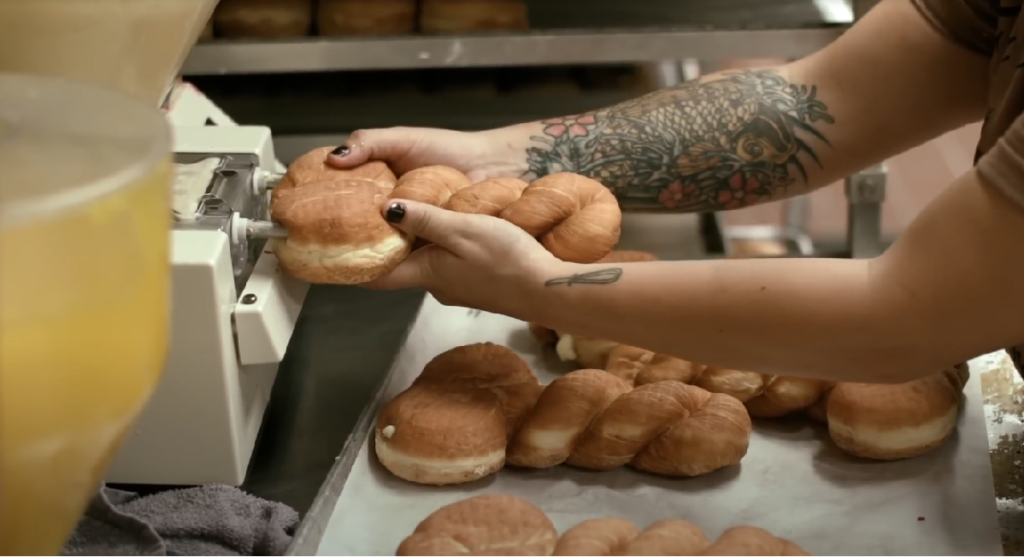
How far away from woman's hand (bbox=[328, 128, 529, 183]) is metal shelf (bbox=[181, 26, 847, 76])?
0.28 meters

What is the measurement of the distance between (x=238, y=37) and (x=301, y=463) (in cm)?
83

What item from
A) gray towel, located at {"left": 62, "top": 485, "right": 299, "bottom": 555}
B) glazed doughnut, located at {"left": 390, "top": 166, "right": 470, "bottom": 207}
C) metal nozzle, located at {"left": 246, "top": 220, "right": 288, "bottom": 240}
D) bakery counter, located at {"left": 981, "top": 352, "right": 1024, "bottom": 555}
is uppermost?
glazed doughnut, located at {"left": 390, "top": 166, "right": 470, "bottom": 207}

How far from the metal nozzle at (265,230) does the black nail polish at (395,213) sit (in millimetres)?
94

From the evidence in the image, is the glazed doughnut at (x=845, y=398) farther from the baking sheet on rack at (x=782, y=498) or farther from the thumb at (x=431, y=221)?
the thumb at (x=431, y=221)

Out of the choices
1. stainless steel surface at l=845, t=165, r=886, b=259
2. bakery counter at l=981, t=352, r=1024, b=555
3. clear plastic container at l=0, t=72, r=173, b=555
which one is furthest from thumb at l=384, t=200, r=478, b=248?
stainless steel surface at l=845, t=165, r=886, b=259

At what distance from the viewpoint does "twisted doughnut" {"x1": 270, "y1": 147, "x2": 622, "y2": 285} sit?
0.88m

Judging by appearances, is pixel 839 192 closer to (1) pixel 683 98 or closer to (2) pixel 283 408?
(1) pixel 683 98

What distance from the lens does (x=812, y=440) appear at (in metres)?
1.00

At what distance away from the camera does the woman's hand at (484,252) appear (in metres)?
0.90

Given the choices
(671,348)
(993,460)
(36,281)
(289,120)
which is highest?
(36,281)

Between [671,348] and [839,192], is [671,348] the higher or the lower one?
the higher one

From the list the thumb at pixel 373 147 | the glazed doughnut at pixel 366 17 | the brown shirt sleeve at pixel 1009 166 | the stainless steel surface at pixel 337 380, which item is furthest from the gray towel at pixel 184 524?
the glazed doughnut at pixel 366 17

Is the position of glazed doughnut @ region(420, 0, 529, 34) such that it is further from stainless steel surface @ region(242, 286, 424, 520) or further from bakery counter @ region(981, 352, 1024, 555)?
bakery counter @ region(981, 352, 1024, 555)

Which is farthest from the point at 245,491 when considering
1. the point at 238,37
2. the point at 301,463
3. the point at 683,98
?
the point at 238,37
